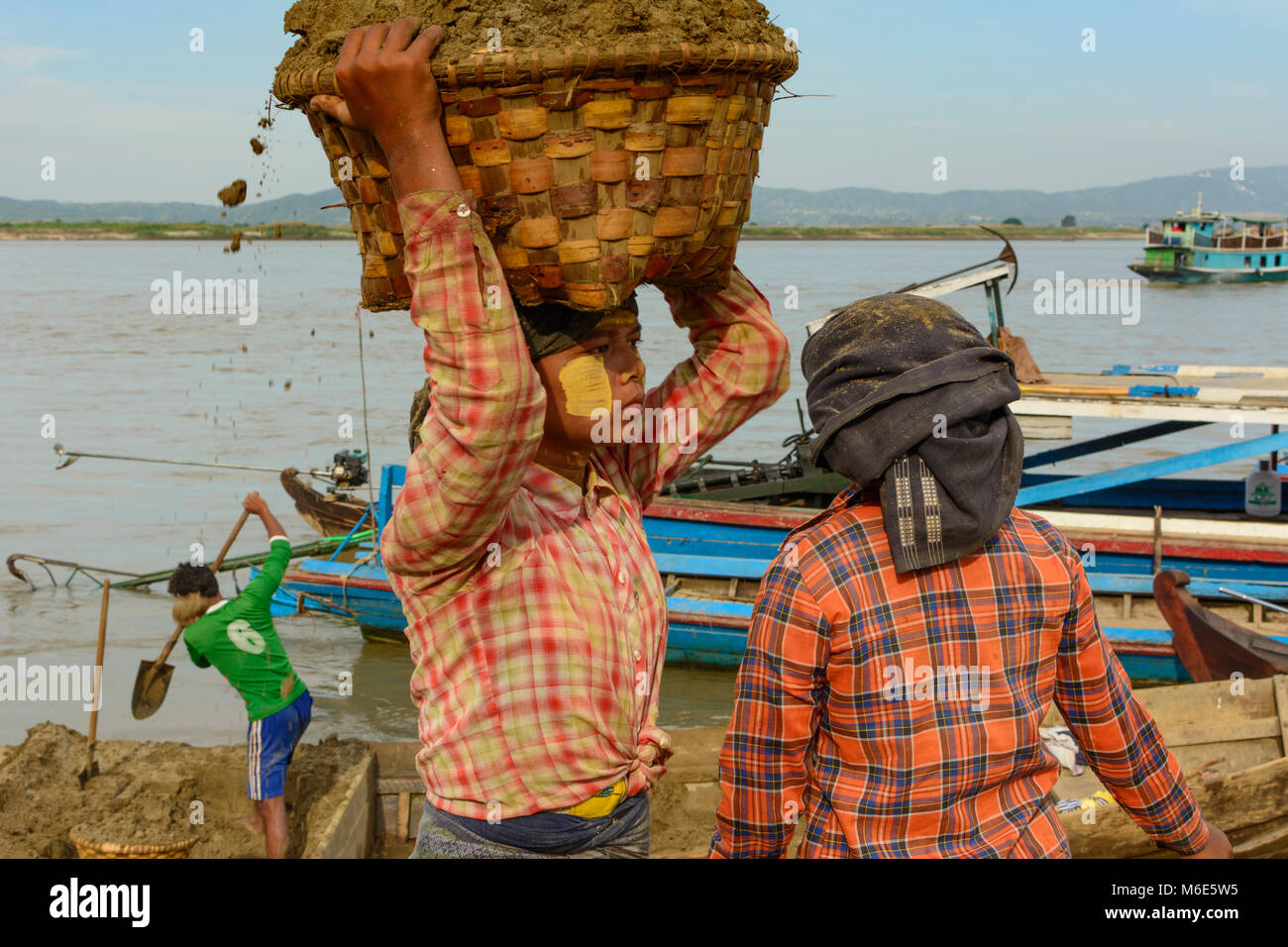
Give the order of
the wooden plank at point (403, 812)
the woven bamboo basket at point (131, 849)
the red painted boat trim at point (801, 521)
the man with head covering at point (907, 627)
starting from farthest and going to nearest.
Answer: the red painted boat trim at point (801, 521)
the wooden plank at point (403, 812)
the woven bamboo basket at point (131, 849)
the man with head covering at point (907, 627)

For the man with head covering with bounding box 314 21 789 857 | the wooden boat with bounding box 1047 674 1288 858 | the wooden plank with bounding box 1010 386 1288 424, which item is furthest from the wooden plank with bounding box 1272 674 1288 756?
the man with head covering with bounding box 314 21 789 857

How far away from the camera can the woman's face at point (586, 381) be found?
157 cm

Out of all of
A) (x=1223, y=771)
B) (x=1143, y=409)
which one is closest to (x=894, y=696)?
(x=1223, y=771)

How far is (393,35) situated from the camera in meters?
1.29

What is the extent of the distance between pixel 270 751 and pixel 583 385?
3.42 metres

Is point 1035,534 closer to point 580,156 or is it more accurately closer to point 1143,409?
point 580,156

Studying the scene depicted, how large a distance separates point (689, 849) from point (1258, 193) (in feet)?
674

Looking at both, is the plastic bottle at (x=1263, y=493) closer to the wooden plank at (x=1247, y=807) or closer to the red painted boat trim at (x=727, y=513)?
the red painted boat trim at (x=727, y=513)

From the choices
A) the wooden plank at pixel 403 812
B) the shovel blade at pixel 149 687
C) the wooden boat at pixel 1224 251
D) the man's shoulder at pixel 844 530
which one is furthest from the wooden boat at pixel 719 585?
the wooden boat at pixel 1224 251

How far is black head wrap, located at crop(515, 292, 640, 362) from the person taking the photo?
1.55 meters

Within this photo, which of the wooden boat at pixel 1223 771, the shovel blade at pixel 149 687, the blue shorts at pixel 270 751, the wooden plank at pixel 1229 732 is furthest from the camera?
the shovel blade at pixel 149 687

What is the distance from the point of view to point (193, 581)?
4.73 metres
